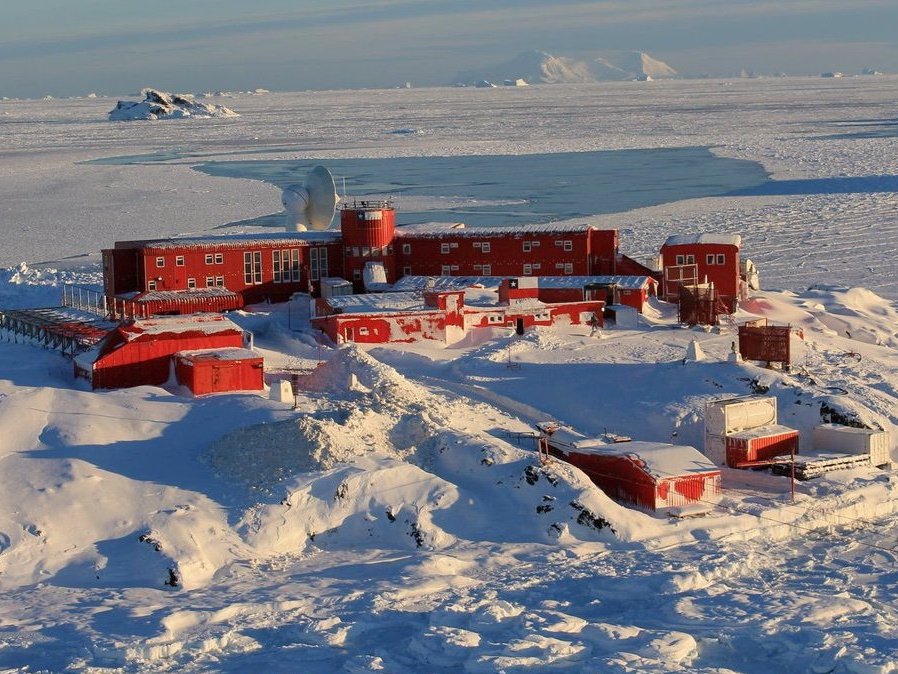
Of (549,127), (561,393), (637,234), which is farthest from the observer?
(549,127)

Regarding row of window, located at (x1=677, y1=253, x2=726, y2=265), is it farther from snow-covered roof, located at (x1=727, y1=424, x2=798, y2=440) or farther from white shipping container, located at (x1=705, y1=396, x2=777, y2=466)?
snow-covered roof, located at (x1=727, y1=424, x2=798, y2=440)

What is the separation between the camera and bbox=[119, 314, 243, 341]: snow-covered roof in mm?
23547

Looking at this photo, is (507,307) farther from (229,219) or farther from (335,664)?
(229,219)

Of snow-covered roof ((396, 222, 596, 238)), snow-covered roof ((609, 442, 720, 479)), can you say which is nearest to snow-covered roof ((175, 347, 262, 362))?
snow-covered roof ((609, 442, 720, 479))

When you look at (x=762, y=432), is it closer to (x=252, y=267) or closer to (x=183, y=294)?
(x=252, y=267)

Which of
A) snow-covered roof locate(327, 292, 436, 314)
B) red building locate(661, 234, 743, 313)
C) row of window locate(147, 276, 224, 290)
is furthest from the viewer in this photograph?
row of window locate(147, 276, 224, 290)

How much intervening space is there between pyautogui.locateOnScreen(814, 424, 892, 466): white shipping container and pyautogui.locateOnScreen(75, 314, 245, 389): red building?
31.3 ft

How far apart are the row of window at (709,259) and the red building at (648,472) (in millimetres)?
11713

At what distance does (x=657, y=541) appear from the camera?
59.4 ft

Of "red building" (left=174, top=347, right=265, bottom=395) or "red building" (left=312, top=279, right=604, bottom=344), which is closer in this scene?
"red building" (left=174, top=347, right=265, bottom=395)

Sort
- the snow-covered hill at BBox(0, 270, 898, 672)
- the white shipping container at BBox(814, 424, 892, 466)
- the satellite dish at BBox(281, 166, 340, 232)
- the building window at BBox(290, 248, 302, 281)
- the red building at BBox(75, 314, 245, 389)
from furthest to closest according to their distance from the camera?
the satellite dish at BBox(281, 166, 340, 232) → the building window at BBox(290, 248, 302, 281) → the red building at BBox(75, 314, 245, 389) → the white shipping container at BBox(814, 424, 892, 466) → the snow-covered hill at BBox(0, 270, 898, 672)

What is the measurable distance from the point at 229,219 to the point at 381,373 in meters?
27.1

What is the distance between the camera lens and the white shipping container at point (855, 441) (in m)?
21.4

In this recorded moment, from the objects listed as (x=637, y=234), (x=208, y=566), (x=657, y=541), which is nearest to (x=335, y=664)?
(x=208, y=566)
